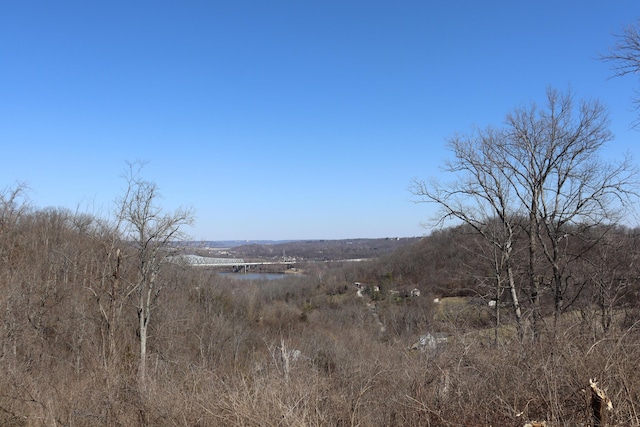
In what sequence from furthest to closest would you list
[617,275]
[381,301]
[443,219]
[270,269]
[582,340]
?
[270,269] < [381,301] < [443,219] < [617,275] < [582,340]

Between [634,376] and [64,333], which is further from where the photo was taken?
[64,333]

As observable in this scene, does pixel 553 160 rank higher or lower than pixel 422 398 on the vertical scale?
higher

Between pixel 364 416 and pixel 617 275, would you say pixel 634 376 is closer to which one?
pixel 364 416

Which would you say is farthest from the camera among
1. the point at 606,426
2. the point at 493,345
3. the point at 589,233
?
the point at 589,233

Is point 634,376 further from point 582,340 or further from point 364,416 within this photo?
point 364,416

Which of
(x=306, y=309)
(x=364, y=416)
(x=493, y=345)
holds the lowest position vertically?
(x=306, y=309)

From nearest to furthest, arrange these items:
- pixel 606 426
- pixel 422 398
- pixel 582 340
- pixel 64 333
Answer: pixel 606 426 → pixel 422 398 → pixel 582 340 → pixel 64 333

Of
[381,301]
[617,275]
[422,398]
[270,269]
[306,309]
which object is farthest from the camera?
[270,269]

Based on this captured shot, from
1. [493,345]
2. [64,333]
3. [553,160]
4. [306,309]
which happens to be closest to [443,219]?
[553,160]

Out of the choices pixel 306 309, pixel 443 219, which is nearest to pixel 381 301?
pixel 306 309
